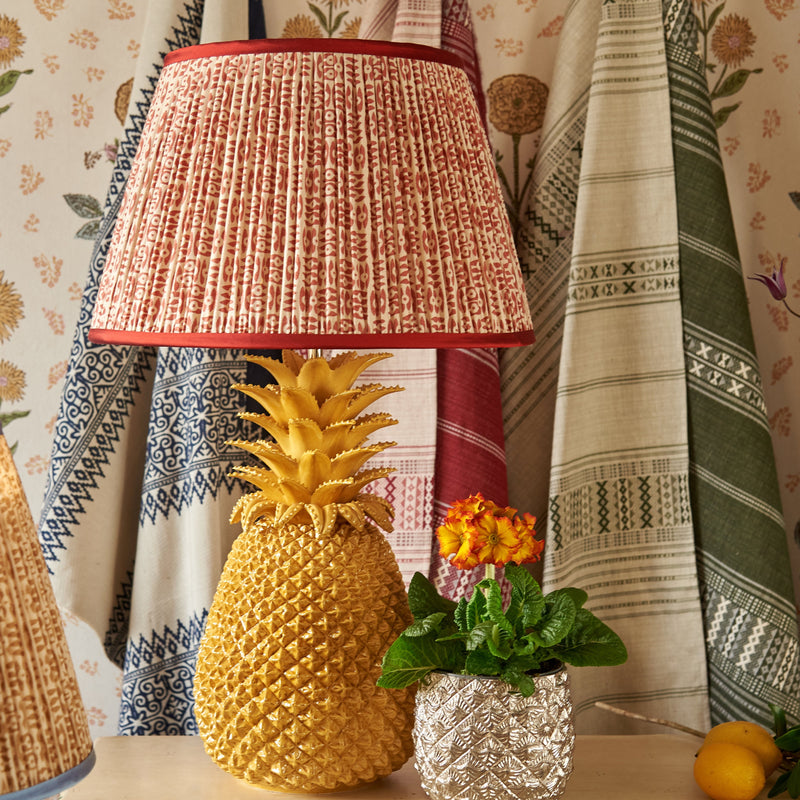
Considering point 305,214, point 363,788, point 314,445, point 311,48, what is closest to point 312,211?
point 305,214

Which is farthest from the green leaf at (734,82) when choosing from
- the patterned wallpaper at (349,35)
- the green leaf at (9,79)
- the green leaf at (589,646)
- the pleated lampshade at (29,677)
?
the pleated lampshade at (29,677)

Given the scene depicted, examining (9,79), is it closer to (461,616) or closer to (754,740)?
(461,616)

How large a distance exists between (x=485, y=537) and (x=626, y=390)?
1.33 feet

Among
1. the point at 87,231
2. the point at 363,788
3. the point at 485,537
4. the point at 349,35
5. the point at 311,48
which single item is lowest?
the point at 363,788

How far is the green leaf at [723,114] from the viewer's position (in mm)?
1270

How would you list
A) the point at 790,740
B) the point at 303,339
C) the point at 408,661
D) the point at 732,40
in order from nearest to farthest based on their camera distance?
the point at 303,339
the point at 408,661
the point at 790,740
the point at 732,40

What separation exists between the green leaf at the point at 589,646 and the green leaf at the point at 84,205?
887 millimetres

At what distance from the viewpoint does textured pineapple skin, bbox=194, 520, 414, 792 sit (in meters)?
0.79

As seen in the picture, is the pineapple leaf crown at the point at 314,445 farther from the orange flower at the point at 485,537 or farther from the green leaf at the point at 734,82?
the green leaf at the point at 734,82

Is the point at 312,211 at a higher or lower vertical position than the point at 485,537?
higher

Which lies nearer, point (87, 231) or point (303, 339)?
point (303, 339)

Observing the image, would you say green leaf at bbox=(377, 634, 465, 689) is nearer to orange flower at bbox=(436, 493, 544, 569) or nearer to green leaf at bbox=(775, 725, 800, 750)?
orange flower at bbox=(436, 493, 544, 569)

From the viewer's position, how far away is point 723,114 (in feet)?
4.17

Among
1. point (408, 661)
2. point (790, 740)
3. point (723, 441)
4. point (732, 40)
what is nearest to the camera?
point (408, 661)
